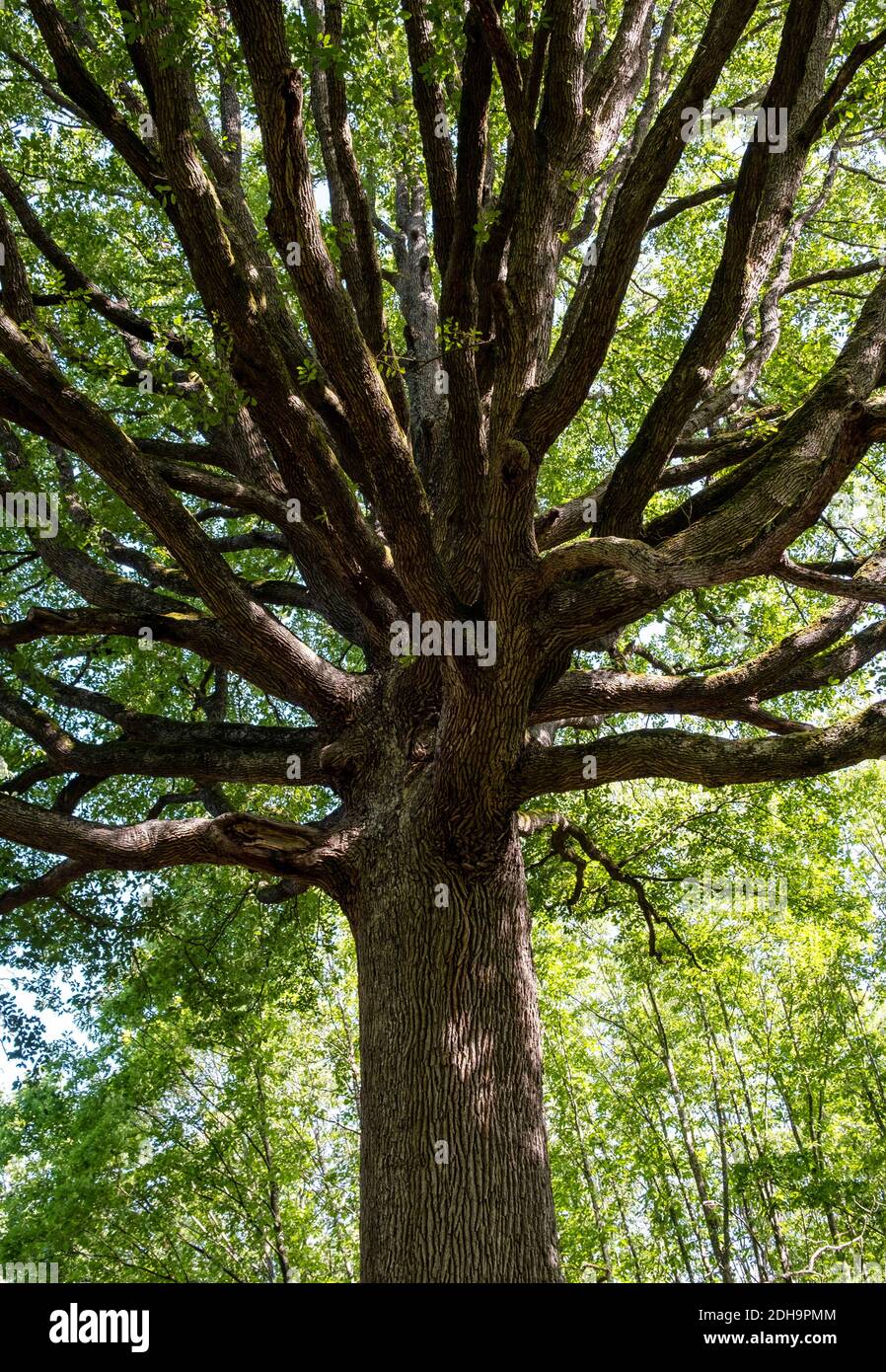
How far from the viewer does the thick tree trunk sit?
3.88 metres

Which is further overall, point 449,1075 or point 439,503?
point 439,503

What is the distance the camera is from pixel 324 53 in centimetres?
366

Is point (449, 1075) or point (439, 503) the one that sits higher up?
→ point (439, 503)

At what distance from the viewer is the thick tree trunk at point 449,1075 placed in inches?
153

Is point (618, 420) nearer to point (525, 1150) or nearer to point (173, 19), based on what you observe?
point (173, 19)

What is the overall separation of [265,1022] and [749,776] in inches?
375

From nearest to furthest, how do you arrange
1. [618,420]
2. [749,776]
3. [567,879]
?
[749,776], [567,879], [618,420]

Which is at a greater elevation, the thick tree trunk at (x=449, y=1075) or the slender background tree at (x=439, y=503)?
the slender background tree at (x=439, y=503)

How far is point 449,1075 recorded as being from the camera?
13.9ft

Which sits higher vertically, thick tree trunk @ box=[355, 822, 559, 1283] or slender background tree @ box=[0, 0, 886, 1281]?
slender background tree @ box=[0, 0, 886, 1281]

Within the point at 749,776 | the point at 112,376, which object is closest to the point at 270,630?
the point at 112,376
